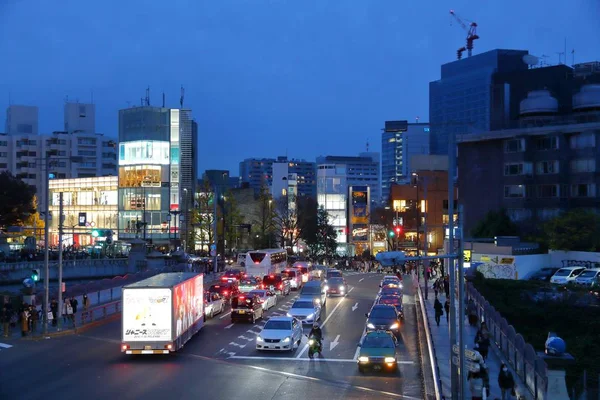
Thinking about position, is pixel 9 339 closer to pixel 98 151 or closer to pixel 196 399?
pixel 196 399

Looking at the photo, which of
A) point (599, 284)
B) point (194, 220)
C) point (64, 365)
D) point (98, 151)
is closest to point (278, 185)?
point (98, 151)

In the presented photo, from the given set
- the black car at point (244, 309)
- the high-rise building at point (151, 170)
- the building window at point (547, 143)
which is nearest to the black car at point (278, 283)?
the black car at point (244, 309)

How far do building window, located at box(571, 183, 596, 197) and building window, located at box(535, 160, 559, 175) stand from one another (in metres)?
2.31

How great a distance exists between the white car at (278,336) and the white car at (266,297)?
36.0 feet

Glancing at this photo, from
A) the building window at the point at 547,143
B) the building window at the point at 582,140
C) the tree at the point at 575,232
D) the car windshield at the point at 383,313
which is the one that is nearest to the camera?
the car windshield at the point at 383,313

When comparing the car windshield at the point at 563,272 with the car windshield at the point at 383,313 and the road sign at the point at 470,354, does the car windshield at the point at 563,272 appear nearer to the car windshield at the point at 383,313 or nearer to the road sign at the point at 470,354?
the car windshield at the point at 383,313

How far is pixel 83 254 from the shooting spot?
78750 millimetres

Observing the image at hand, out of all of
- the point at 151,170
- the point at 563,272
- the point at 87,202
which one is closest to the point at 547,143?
the point at 563,272

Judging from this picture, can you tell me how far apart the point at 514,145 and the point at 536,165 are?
120 inches

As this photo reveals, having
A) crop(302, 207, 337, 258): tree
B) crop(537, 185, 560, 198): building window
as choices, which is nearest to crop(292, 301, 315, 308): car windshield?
crop(537, 185, 560, 198): building window

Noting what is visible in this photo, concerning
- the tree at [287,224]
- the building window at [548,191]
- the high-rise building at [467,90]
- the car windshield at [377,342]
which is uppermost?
the high-rise building at [467,90]

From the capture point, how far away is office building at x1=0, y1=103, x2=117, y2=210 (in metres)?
124

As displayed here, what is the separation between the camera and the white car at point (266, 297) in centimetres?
4244

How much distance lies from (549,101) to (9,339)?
203 ft
